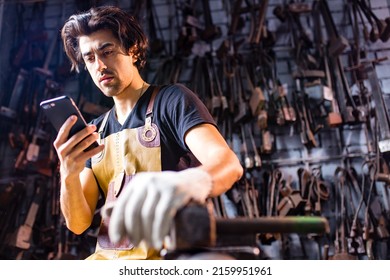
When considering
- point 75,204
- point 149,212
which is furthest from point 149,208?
point 75,204

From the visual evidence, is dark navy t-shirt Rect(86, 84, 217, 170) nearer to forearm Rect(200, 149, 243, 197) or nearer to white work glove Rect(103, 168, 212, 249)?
forearm Rect(200, 149, 243, 197)

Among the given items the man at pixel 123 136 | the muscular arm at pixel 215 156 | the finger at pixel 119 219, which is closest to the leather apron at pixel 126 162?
the man at pixel 123 136

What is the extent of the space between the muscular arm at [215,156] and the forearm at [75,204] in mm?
265

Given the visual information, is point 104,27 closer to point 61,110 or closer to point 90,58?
point 90,58

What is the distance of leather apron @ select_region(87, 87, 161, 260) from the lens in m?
0.96

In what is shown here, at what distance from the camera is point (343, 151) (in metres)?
2.06

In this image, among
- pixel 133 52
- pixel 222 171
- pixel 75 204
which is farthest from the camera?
pixel 133 52

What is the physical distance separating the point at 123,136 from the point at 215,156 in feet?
0.97

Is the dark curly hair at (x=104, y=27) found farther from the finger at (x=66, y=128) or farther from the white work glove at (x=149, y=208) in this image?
the white work glove at (x=149, y=208)

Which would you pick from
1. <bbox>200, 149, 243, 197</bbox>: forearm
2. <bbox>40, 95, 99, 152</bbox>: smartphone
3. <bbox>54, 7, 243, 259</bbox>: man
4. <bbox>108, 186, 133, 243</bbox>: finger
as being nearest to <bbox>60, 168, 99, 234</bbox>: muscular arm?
<bbox>54, 7, 243, 259</bbox>: man

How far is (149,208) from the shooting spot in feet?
1.65

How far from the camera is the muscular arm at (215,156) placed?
0.71 m
